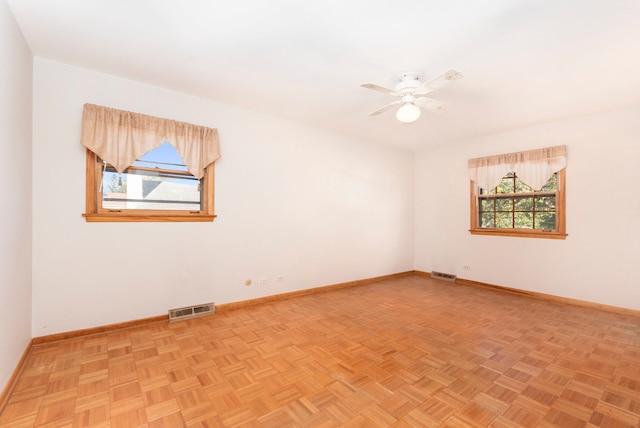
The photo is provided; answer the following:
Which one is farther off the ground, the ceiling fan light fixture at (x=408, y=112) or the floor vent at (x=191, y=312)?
the ceiling fan light fixture at (x=408, y=112)

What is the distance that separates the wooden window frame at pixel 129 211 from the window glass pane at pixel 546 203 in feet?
15.9

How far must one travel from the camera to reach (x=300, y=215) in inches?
174

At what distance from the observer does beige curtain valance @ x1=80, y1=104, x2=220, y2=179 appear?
2846mm

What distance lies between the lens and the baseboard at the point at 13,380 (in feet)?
5.90

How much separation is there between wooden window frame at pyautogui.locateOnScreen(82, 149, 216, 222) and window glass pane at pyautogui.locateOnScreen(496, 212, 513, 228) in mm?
4625

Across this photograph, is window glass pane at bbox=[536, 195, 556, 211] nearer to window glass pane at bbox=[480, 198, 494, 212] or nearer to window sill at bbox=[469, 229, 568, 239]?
window sill at bbox=[469, 229, 568, 239]

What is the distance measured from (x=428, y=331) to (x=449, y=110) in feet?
9.25

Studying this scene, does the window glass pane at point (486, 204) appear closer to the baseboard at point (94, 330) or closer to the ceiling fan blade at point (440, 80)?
the ceiling fan blade at point (440, 80)

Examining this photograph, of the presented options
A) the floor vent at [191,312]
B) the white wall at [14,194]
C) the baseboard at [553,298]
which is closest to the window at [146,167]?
the white wall at [14,194]

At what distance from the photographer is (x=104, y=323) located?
9.57 feet

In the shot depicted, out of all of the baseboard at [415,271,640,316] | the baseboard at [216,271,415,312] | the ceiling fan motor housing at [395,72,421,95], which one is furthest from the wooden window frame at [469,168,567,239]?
the ceiling fan motor housing at [395,72,421,95]

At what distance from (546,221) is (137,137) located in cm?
568

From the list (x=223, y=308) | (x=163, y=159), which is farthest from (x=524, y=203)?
(x=163, y=159)

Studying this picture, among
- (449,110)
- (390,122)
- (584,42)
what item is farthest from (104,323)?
(584,42)
